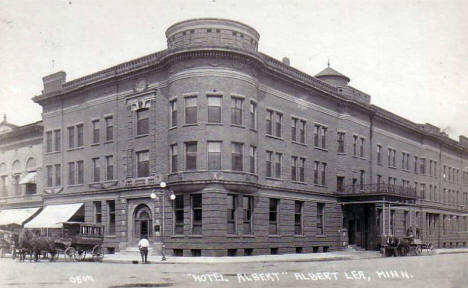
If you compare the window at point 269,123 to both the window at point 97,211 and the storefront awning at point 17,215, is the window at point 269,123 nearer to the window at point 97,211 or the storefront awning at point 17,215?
the window at point 97,211

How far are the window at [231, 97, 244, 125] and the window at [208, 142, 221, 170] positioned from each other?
1918mm

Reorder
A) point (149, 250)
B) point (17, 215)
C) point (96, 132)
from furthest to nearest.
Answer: point (17, 215)
point (96, 132)
point (149, 250)

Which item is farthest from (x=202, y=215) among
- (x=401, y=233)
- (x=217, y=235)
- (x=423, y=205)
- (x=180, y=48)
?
(x=423, y=205)

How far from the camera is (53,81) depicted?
47125mm

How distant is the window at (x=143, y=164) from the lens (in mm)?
38719

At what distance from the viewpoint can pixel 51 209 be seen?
146ft

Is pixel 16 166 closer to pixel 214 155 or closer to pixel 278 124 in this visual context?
pixel 214 155

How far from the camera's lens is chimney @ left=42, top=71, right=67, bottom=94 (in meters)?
46.6

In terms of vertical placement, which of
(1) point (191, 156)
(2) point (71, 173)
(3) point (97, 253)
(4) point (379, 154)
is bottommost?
(3) point (97, 253)

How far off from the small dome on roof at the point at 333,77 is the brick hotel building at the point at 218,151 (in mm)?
101

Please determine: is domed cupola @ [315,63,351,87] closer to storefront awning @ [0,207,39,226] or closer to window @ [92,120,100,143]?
window @ [92,120,100,143]

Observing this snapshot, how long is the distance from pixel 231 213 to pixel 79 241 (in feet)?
→ 31.2

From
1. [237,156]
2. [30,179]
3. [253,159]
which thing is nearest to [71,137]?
[30,179]

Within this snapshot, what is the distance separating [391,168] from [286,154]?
1845cm
